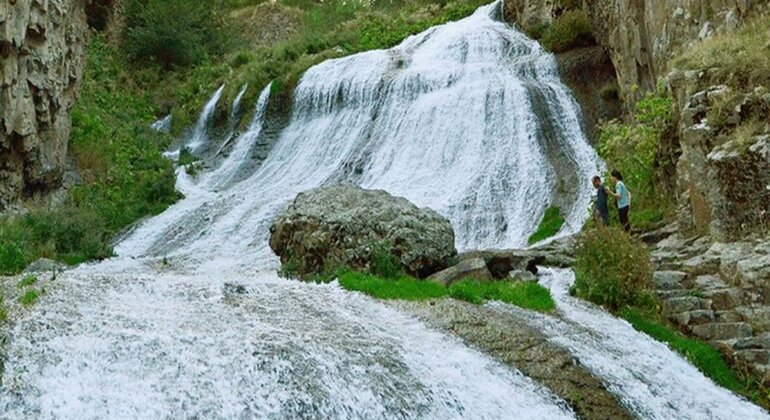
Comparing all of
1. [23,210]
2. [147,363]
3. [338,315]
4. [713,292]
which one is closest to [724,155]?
[713,292]

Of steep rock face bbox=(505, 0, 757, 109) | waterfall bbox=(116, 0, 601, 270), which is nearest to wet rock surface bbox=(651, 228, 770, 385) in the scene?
waterfall bbox=(116, 0, 601, 270)

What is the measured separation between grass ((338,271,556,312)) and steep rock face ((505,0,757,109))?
26.7 ft

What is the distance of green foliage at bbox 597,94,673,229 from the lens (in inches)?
605

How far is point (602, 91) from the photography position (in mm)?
23359

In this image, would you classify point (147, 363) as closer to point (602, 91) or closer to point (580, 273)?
point (580, 273)

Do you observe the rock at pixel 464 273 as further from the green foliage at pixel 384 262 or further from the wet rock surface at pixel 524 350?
the wet rock surface at pixel 524 350

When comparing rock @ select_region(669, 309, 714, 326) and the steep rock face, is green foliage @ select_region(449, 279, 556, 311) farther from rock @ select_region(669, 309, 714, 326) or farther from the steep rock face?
the steep rock face

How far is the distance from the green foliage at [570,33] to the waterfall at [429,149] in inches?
26.5

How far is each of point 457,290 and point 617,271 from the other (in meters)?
2.61

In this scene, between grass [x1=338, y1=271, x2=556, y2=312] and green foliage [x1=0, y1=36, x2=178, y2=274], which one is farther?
green foliage [x1=0, y1=36, x2=178, y2=274]

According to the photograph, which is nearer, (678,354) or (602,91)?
(678,354)

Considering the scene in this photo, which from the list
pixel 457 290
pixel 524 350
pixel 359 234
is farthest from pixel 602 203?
pixel 524 350

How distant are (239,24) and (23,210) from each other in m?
30.4

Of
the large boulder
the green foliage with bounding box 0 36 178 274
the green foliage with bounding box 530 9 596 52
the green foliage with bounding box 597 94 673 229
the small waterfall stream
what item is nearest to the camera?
the small waterfall stream
